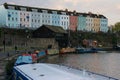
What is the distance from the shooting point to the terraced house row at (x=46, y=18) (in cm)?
10625

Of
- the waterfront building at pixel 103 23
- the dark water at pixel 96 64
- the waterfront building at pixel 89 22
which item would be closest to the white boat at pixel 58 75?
the dark water at pixel 96 64

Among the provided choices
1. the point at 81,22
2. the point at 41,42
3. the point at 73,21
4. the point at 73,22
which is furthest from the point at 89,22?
the point at 41,42

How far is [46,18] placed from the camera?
4756 inches

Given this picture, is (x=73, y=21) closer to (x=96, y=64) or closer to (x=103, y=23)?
(x=103, y=23)

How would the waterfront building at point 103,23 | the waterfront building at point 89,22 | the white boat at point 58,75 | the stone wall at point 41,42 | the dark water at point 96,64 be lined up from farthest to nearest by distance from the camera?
the waterfront building at point 103,23
the waterfront building at point 89,22
the stone wall at point 41,42
the dark water at point 96,64
the white boat at point 58,75

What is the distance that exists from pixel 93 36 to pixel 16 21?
33.0m

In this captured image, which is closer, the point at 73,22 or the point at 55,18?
the point at 55,18

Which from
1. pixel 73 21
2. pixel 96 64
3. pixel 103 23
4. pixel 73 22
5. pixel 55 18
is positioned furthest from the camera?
pixel 103 23

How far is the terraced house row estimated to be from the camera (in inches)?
4183

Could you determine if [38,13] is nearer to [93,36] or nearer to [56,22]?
[56,22]

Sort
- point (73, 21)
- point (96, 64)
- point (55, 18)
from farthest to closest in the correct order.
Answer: point (73, 21)
point (55, 18)
point (96, 64)

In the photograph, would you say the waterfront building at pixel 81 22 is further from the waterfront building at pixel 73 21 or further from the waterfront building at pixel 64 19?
the waterfront building at pixel 64 19

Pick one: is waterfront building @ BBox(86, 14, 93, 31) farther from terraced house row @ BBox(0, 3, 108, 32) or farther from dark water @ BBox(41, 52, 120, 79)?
dark water @ BBox(41, 52, 120, 79)

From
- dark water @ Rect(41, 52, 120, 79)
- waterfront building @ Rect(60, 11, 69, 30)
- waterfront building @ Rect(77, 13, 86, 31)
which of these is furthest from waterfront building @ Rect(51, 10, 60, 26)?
dark water @ Rect(41, 52, 120, 79)
